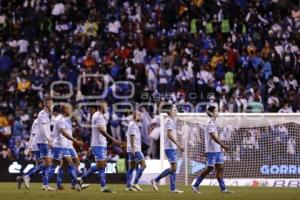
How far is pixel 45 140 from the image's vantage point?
28078 mm

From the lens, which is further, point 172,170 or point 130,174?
point 130,174

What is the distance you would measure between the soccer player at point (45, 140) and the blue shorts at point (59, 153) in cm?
17

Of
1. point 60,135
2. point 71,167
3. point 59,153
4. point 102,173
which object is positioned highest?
point 60,135

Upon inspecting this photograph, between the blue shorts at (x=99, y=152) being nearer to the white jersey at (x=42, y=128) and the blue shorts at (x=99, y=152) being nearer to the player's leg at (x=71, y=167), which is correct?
the player's leg at (x=71, y=167)

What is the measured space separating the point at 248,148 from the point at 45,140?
31.0ft

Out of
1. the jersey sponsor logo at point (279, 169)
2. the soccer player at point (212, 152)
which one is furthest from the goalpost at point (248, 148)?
the soccer player at point (212, 152)

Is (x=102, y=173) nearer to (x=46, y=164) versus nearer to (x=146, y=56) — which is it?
(x=46, y=164)

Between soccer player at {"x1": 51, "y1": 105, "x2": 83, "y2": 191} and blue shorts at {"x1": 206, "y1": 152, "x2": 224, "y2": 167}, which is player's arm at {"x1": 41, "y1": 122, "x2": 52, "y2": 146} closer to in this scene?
soccer player at {"x1": 51, "y1": 105, "x2": 83, "y2": 191}

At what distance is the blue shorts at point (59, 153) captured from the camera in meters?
27.9

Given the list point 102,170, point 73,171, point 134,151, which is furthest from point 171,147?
point 73,171

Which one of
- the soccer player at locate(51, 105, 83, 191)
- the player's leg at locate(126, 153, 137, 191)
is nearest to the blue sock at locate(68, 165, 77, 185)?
the soccer player at locate(51, 105, 83, 191)

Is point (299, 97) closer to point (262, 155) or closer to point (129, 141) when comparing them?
point (262, 155)

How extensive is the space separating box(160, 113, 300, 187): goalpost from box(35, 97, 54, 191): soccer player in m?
7.10

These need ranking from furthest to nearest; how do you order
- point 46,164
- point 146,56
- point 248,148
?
point 146,56 → point 248,148 → point 46,164
